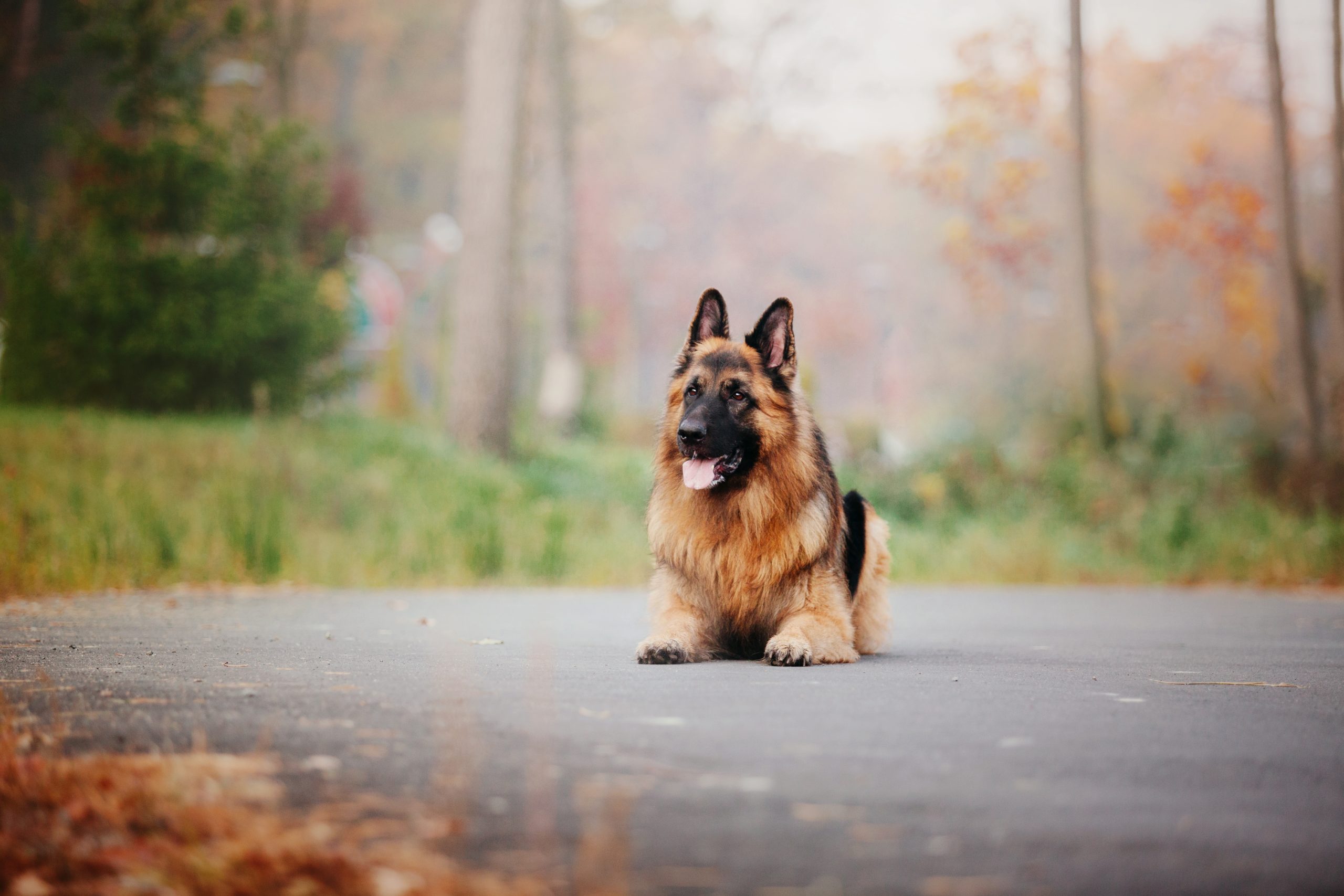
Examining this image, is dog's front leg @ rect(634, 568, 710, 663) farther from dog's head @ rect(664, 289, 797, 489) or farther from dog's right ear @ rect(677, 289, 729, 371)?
dog's right ear @ rect(677, 289, 729, 371)

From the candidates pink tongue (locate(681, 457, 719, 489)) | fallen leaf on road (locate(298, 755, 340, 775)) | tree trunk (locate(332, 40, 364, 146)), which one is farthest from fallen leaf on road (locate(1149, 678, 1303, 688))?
tree trunk (locate(332, 40, 364, 146))

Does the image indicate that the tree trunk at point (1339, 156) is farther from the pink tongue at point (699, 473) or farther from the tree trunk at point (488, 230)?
the pink tongue at point (699, 473)

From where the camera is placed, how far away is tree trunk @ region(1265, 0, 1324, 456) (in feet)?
70.6

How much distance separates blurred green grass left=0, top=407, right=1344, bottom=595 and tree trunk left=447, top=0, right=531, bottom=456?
857mm

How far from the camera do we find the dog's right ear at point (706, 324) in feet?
25.2

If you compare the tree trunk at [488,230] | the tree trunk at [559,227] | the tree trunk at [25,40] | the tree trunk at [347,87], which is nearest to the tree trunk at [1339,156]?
the tree trunk at [488,230]

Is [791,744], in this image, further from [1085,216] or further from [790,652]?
[1085,216]

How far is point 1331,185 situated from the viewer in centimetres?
2245

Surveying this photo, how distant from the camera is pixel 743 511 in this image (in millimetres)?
7449

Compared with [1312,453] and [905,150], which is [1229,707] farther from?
[905,150]

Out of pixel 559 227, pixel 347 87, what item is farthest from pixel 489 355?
pixel 347 87

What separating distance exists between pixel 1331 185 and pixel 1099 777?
846 inches

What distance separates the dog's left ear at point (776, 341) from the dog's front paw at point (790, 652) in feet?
5.24

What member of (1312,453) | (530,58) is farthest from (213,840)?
(1312,453)
